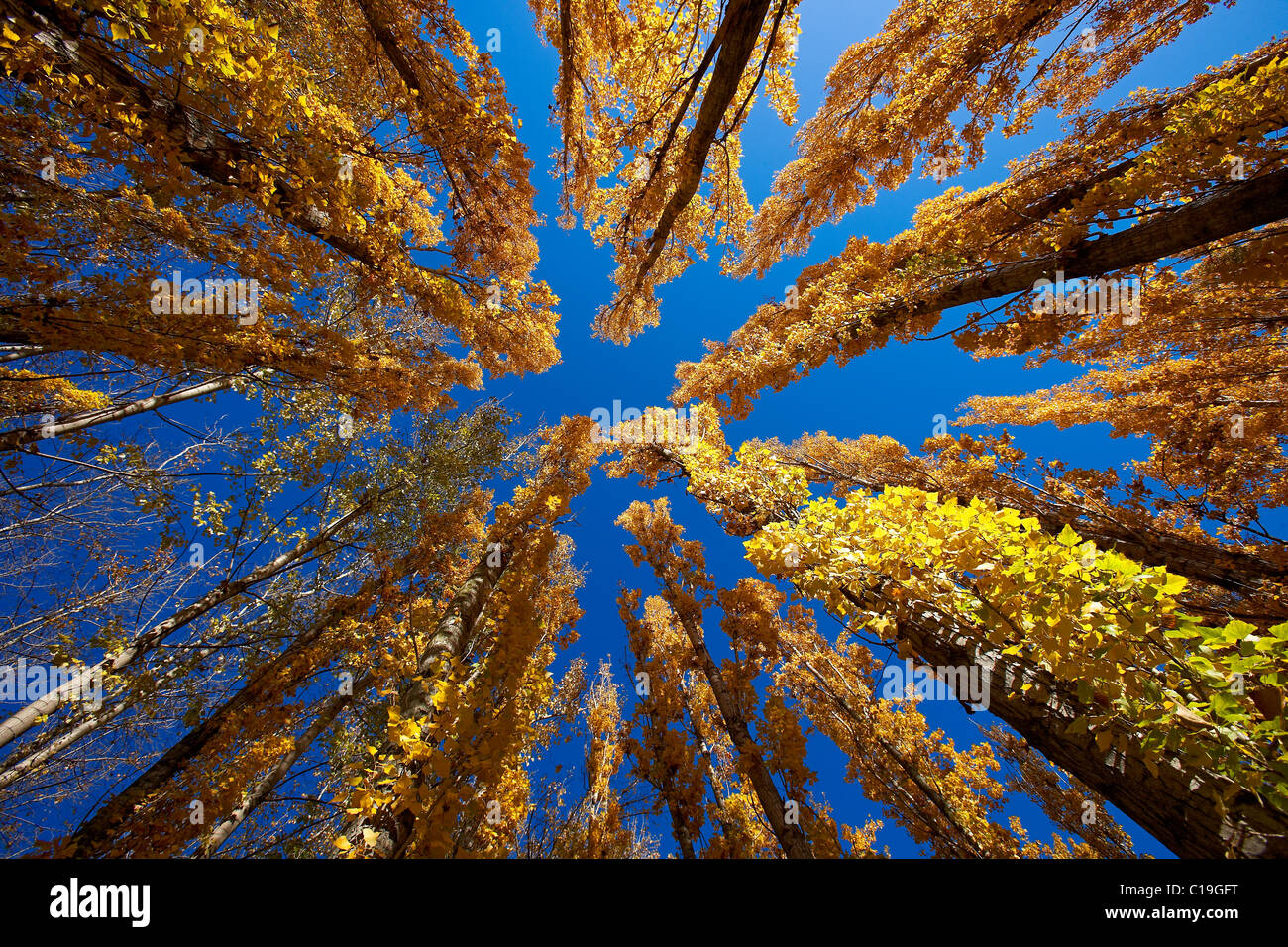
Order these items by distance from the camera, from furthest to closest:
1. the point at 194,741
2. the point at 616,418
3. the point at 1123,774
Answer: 1. the point at 616,418
2. the point at 194,741
3. the point at 1123,774

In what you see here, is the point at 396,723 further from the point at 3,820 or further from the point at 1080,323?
the point at 3,820

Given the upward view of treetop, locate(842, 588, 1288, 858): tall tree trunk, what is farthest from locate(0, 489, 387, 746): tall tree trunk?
locate(842, 588, 1288, 858): tall tree trunk

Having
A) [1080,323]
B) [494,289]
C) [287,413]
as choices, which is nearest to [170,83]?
[494,289]

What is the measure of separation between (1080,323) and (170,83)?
10.7m

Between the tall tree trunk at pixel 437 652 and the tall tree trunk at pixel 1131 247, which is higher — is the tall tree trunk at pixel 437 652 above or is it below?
below

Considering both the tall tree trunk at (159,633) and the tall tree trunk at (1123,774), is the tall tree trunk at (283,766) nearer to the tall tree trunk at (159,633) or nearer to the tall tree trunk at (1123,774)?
the tall tree trunk at (159,633)

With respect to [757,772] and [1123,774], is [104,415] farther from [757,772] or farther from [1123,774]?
[1123,774]

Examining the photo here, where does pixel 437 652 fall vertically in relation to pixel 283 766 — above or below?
above

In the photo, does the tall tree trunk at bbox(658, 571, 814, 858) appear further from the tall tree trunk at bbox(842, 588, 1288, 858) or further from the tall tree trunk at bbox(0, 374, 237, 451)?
the tall tree trunk at bbox(0, 374, 237, 451)

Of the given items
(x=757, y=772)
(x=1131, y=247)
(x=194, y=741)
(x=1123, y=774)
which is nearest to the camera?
(x=1123, y=774)

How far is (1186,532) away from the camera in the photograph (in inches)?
244

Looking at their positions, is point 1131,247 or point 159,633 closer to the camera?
point 1131,247

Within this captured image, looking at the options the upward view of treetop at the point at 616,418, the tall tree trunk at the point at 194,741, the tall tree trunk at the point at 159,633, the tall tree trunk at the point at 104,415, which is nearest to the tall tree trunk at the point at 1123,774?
the upward view of treetop at the point at 616,418

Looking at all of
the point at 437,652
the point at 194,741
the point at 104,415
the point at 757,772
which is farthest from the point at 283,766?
the point at 757,772
